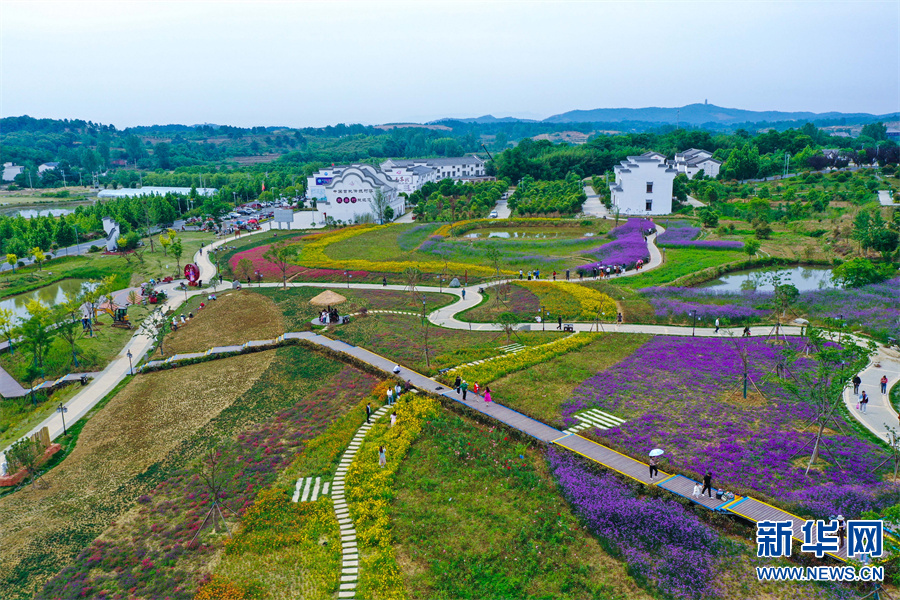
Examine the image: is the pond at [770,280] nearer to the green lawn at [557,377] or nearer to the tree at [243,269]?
the green lawn at [557,377]

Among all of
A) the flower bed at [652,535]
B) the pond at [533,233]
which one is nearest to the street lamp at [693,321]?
the flower bed at [652,535]

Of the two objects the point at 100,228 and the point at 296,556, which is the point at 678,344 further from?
the point at 100,228

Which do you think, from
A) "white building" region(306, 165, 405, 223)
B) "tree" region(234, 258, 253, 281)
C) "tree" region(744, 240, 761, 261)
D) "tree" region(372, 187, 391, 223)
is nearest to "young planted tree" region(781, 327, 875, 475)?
"tree" region(744, 240, 761, 261)

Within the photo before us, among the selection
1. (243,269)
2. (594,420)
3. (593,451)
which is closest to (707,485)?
(593,451)

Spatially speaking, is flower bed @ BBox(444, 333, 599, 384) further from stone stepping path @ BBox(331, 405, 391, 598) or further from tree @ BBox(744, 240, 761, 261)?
tree @ BBox(744, 240, 761, 261)

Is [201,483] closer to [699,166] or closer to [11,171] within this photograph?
[699,166]

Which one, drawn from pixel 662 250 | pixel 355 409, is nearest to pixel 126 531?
pixel 355 409
